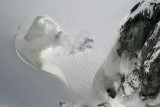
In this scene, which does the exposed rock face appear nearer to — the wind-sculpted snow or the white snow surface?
the wind-sculpted snow

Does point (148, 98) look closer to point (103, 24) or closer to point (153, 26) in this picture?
point (153, 26)

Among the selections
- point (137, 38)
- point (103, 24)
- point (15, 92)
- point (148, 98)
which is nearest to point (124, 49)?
point (137, 38)

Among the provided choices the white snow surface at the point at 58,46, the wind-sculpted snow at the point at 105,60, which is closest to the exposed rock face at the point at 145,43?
the wind-sculpted snow at the point at 105,60

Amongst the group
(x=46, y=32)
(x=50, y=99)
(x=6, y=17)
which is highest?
(x=6, y=17)

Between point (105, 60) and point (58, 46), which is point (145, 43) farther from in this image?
point (58, 46)

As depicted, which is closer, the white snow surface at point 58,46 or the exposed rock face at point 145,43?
the exposed rock face at point 145,43

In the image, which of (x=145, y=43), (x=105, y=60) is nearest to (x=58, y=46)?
(x=105, y=60)

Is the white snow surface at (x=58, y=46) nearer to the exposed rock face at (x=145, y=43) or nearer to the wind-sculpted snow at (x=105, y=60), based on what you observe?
the wind-sculpted snow at (x=105, y=60)

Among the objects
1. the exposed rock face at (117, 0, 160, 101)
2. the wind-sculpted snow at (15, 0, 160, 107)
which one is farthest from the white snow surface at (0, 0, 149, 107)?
the exposed rock face at (117, 0, 160, 101)
